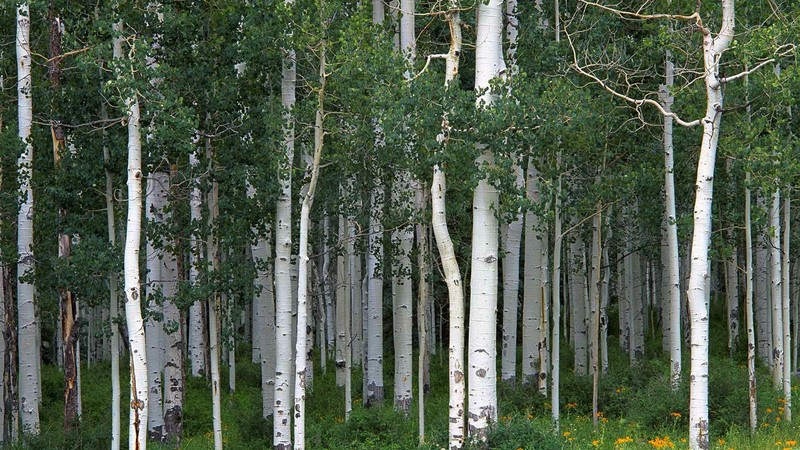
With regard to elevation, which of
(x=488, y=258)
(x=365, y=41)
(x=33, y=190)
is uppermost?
(x=365, y=41)

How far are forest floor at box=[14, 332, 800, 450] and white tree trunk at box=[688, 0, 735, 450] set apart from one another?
1166mm

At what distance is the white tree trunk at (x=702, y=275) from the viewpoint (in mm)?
A: 11641

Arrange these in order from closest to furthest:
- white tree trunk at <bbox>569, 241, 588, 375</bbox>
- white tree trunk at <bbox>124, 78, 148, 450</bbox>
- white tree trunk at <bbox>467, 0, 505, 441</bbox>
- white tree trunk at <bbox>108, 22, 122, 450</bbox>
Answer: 1. white tree trunk at <bbox>467, 0, 505, 441</bbox>
2. white tree trunk at <bbox>124, 78, 148, 450</bbox>
3. white tree trunk at <bbox>108, 22, 122, 450</bbox>
4. white tree trunk at <bbox>569, 241, 588, 375</bbox>

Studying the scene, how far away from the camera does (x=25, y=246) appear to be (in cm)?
1638

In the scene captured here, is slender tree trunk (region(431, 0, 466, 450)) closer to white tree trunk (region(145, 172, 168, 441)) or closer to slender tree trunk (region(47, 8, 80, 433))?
white tree trunk (region(145, 172, 168, 441))

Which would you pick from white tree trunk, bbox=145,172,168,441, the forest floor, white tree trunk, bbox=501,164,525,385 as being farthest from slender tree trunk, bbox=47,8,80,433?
white tree trunk, bbox=501,164,525,385

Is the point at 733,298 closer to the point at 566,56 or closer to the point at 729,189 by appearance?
the point at 729,189

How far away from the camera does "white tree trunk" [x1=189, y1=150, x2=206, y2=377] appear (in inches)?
644

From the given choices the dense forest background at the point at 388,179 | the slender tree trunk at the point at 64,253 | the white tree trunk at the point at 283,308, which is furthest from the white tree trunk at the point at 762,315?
the slender tree trunk at the point at 64,253

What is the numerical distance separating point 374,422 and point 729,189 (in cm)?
1144

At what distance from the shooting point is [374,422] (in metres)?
16.0

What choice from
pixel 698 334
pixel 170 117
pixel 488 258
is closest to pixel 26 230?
pixel 170 117

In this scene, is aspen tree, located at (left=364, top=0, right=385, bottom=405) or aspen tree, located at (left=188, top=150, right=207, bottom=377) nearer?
aspen tree, located at (left=188, top=150, right=207, bottom=377)

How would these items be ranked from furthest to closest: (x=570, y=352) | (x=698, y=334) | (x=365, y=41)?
(x=570, y=352)
(x=365, y=41)
(x=698, y=334)
